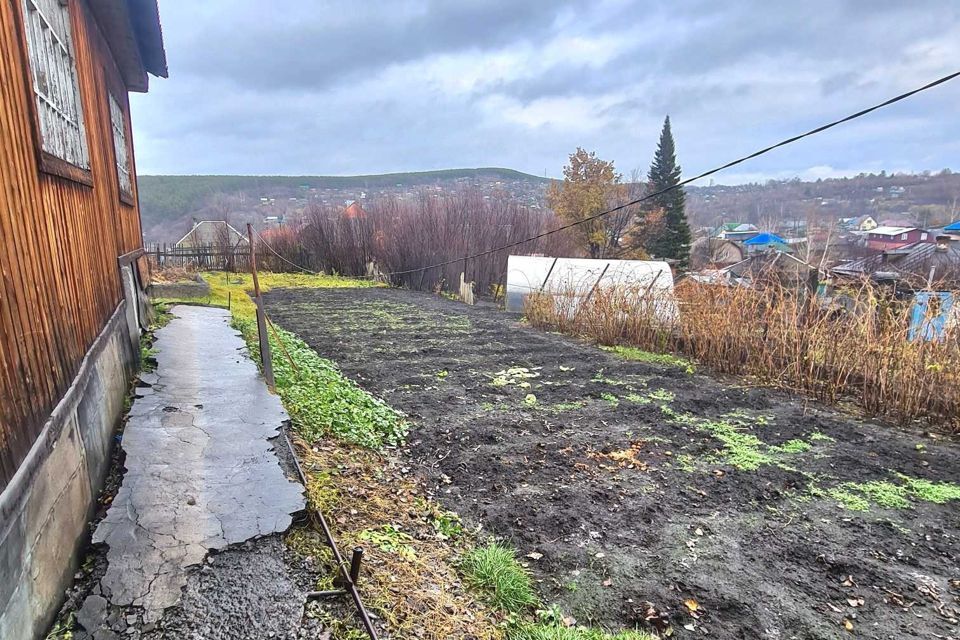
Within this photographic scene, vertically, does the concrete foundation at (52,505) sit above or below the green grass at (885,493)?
above

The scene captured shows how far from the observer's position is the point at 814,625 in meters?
2.63

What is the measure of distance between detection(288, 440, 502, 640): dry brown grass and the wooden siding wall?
1318mm

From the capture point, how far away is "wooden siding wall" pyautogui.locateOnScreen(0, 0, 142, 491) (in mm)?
1924

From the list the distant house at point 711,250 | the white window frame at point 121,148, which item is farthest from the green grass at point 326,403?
the distant house at point 711,250

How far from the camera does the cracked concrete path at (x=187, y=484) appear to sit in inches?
89.0

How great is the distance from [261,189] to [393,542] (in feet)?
241

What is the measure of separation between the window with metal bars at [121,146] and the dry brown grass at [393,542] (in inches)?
187

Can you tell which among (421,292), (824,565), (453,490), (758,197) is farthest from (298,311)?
(758,197)

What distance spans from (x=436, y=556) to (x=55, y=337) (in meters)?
2.32

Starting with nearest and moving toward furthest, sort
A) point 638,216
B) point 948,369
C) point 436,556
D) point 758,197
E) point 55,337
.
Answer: point 55,337
point 436,556
point 948,369
point 638,216
point 758,197

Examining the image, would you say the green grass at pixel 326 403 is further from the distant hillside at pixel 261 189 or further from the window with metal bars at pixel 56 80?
the distant hillside at pixel 261 189

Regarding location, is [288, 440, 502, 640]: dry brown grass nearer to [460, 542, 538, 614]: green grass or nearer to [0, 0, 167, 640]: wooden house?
[460, 542, 538, 614]: green grass

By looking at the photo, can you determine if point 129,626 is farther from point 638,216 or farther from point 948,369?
point 638,216

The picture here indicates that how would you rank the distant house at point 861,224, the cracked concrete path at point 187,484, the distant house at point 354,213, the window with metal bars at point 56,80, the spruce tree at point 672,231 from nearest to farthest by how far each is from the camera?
the cracked concrete path at point 187,484, the window with metal bars at point 56,80, the distant house at point 354,213, the spruce tree at point 672,231, the distant house at point 861,224
